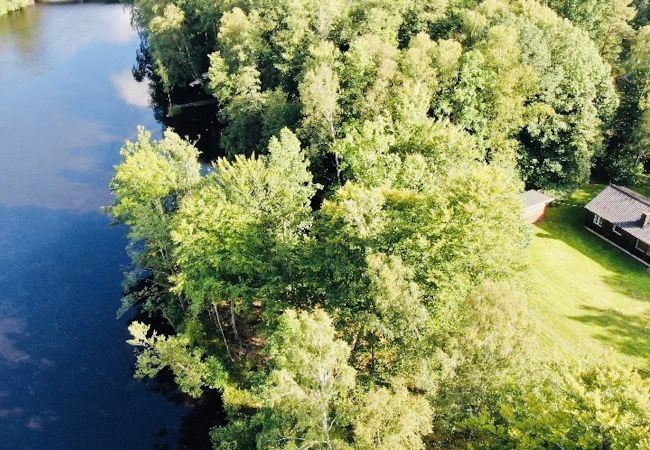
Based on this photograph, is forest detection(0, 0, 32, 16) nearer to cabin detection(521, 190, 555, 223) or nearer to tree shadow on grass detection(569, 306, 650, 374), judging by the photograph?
cabin detection(521, 190, 555, 223)

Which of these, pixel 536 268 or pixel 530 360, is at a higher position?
pixel 530 360

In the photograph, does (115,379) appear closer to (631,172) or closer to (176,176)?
(176,176)

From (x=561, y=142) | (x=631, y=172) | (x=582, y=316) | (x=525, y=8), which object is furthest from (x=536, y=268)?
(x=525, y=8)

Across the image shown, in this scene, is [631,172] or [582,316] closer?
[582,316]

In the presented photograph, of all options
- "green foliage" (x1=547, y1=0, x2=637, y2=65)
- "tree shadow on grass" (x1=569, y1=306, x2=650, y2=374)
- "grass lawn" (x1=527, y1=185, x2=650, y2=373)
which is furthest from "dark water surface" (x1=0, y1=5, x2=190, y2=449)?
"green foliage" (x1=547, y1=0, x2=637, y2=65)

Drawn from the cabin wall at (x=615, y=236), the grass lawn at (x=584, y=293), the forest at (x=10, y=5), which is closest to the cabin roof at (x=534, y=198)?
the grass lawn at (x=584, y=293)

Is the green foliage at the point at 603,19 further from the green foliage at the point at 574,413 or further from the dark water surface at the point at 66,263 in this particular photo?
the dark water surface at the point at 66,263

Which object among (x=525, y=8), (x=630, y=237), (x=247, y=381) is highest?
(x=525, y=8)
